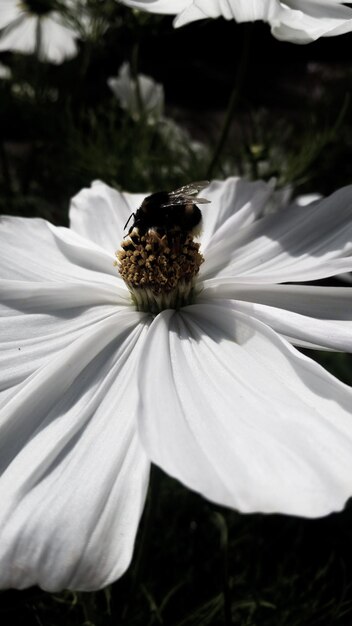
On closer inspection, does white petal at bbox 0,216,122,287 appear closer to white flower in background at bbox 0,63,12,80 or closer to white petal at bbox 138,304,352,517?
white petal at bbox 138,304,352,517

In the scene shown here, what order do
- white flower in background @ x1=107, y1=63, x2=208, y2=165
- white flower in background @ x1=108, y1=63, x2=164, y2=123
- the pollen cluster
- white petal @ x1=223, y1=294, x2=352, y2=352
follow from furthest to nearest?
white flower in background @ x1=108, y1=63, x2=164, y2=123 → white flower in background @ x1=107, y1=63, x2=208, y2=165 → the pollen cluster → white petal @ x1=223, y1=294, x2=352, y2=352

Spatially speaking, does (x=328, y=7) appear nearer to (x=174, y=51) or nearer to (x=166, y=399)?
(x=166, y=399)

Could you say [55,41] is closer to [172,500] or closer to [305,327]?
[172,500]

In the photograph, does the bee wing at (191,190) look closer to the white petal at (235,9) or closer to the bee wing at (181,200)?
the bee wing at (181,200)

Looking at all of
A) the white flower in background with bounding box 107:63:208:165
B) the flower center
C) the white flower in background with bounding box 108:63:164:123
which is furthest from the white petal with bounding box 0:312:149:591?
the flower center

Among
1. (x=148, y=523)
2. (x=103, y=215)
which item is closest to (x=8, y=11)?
(x=103, y=215)

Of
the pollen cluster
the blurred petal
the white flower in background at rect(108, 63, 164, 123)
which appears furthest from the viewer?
the blurred petal

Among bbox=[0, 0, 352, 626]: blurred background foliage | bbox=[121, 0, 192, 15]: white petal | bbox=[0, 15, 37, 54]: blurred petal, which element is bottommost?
bbox=[0, 0, 352, 626]: blurred background foliage
